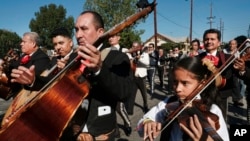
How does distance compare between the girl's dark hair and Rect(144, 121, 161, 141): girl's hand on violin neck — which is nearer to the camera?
Rect(144, 121, 161, 141): girl's hand on violin neck

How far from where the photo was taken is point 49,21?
65.9 meters

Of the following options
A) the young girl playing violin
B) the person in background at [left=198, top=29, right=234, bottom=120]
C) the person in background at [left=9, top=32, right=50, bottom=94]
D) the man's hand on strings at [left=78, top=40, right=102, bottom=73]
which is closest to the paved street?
the person in background at [left=198, top=29, right=234, bottom=120]

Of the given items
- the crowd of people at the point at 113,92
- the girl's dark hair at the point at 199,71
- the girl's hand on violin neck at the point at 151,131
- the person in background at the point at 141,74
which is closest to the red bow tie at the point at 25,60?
the crowd of people at the point at 113,92

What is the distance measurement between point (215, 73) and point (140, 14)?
133cm

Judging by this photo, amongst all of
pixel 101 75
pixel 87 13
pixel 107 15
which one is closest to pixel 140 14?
pixel 101 75

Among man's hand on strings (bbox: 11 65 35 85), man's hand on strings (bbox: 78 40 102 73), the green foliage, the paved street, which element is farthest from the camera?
the green foliage

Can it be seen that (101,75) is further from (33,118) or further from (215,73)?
(215,73)

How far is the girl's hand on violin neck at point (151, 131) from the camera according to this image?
2.10 meters

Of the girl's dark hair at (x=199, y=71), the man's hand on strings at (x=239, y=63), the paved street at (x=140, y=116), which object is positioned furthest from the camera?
the paved street at (x=140, y=116)

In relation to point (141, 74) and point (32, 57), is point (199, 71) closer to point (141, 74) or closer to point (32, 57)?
point (32, 57)

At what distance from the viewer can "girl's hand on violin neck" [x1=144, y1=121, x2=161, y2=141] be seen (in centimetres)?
210

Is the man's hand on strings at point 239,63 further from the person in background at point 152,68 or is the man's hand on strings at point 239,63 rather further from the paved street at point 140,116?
the person in background at point 152,68

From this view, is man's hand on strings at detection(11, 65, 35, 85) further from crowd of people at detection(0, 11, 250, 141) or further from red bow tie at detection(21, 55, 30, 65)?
red bow tie at detection(21, 55, 30, 65)

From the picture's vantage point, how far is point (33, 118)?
1896 millimetres
